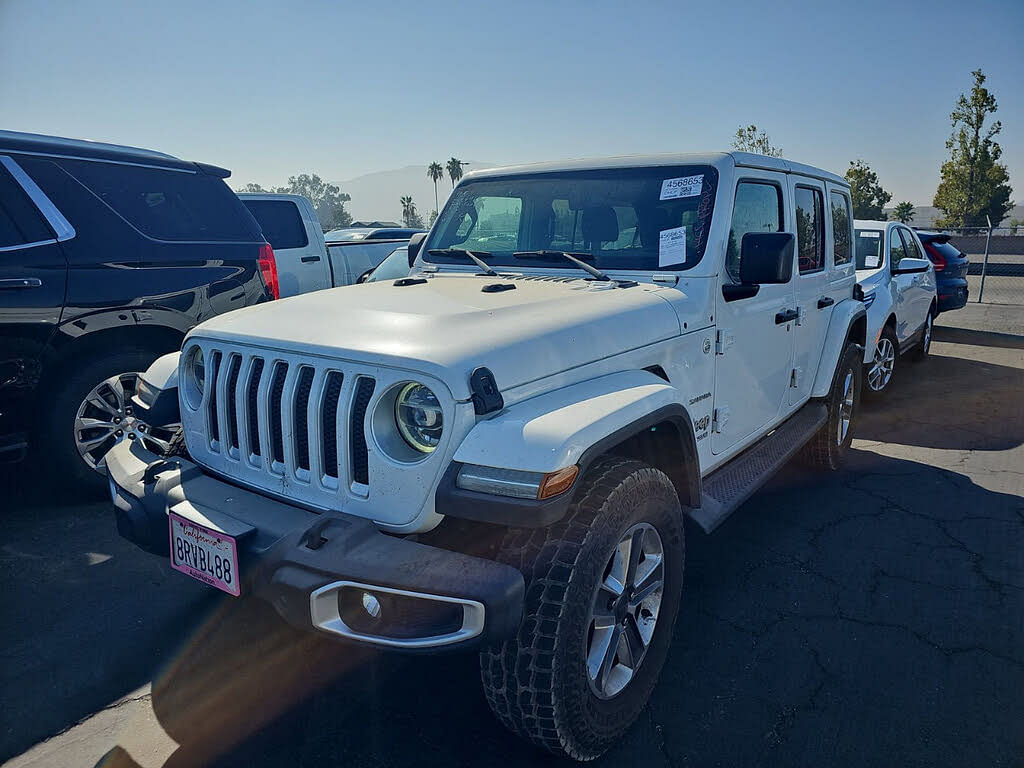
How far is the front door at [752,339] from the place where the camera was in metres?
3.17

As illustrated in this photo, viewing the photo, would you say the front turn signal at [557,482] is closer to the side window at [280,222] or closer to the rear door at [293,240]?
the rear door at [293,240]

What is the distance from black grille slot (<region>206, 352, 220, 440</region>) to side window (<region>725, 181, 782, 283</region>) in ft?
7.17

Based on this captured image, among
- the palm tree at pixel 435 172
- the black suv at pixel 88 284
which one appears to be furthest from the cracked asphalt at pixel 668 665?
the palm tree at pixel 435 172

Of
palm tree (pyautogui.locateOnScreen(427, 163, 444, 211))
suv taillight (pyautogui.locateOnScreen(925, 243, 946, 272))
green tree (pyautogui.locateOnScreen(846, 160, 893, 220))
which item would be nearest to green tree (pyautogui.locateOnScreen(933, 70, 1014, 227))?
green tree (pyautogui.locateOnScreen(846, 160, 893, 220))

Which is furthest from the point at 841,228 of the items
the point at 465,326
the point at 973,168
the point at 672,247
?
the point at 973,168

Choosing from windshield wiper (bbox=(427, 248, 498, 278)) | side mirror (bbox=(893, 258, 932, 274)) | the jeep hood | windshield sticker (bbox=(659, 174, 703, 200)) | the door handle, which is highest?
windshield sticker (bbox=(659, 174, 703, 200))

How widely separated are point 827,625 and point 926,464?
8.99 feet

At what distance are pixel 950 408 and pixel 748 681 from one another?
5487 mm

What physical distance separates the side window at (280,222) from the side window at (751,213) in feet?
18.6

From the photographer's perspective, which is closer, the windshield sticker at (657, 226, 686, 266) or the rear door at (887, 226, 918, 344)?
the windshield sticker at (657, 226, 686, 266)

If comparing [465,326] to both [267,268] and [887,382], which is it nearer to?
[267,268]

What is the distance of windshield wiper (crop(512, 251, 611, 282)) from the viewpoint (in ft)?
10.1

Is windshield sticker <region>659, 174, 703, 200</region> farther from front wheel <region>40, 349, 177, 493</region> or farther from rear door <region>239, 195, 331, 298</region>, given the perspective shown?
rear door <region>239, 195, 331, 298</region>

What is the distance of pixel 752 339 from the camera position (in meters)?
3.40
